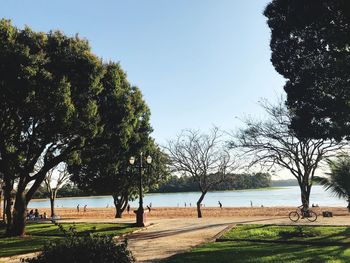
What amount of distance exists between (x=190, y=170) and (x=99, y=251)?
3322 cm

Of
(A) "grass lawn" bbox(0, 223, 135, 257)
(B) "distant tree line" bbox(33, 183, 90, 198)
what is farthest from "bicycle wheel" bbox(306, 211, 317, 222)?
(B) "distant tree line" bbox(33, 183, 90, 198)

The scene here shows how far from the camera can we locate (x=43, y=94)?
1802 cm

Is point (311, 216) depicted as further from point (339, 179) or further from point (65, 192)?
point (65, 192)

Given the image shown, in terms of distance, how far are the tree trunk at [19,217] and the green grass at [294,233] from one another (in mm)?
10189

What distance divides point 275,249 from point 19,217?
13014 mm

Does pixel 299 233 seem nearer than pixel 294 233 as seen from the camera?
Yes

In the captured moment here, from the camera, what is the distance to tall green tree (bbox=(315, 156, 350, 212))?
18016mm

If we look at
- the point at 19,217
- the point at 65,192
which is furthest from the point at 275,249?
the point at 65,192

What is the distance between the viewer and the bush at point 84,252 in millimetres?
7699

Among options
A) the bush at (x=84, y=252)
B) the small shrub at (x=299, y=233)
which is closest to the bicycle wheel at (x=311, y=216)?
the small shrub at (x=299, y=233)

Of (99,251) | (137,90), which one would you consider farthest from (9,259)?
(137,90)

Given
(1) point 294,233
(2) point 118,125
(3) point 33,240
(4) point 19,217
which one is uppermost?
(2) point 118,125

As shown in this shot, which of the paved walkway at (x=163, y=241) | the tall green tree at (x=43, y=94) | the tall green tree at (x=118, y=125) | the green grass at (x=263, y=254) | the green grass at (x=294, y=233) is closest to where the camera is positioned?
the green grass at (x=263, y=254)

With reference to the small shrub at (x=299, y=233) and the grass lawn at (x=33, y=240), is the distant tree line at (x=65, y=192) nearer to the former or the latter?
the grass lawn at (x=33, y=240)
